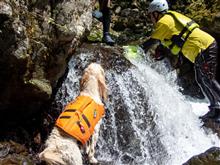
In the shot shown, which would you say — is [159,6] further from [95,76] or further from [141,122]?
[95,76]

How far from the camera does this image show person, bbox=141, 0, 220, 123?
702 centimetres

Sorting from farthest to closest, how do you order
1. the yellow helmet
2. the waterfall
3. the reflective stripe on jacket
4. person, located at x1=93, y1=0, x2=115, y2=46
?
1. person, located at x1=93, y1=0, x2=115, y2=46
2. the waterfall
3. the yellow helmet
4. the reflective stripe on jacket

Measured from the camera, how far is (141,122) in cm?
784

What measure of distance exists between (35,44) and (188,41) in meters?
2.45

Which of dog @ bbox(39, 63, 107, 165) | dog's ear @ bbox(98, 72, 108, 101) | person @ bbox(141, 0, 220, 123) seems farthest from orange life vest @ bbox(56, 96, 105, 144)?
person @ bbox(141, 0, 220, 123)

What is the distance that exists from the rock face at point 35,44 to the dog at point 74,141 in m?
1.29

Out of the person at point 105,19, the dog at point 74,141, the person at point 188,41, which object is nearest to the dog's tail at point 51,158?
the dog at point 74,141

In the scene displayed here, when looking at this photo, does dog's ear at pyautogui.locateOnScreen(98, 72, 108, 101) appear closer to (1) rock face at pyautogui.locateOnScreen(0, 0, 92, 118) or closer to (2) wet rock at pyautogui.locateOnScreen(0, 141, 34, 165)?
(1) rock face at pyautogui.locateOnScreen(0, 0, 92, 118)

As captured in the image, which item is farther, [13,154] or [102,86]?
[13,154]

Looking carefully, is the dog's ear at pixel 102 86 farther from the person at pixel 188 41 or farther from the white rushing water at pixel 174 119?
the white rushing water at pixel 174 119

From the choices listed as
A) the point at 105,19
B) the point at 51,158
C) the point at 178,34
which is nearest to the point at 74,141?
the point at 51,158

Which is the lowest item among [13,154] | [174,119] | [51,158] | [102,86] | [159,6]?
[174,119]

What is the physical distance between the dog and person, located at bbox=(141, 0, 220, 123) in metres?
2.52

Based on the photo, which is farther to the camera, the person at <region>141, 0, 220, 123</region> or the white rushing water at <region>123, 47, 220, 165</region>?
the white rushing water at <region>123, 47, 220, 165</region>
